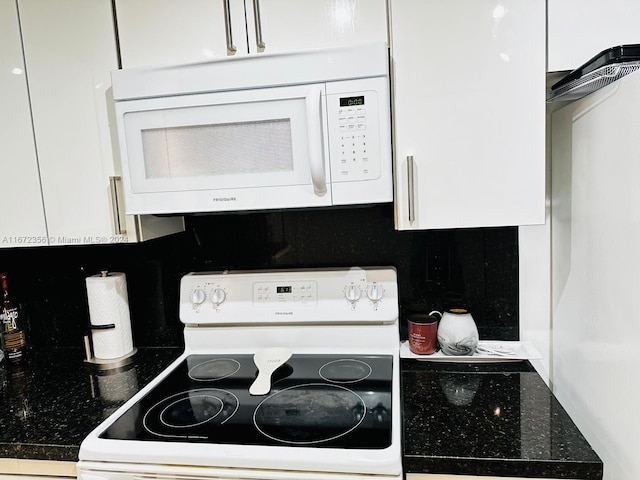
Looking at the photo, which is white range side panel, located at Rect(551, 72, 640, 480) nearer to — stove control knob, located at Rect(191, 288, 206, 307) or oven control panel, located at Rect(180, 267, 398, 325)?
oven control panel, located at Rect(180, 267, 398, 325)

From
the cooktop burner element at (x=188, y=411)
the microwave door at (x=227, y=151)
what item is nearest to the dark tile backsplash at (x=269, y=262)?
the microwave door at (x=227, y=151)

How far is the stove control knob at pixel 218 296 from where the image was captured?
1523 mm

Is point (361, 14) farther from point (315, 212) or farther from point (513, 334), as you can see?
point (513, 334)

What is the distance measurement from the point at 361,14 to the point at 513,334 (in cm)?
109

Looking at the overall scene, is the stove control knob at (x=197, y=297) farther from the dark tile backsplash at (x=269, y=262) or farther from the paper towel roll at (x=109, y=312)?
the paper towel roll at (x=109, y=312)

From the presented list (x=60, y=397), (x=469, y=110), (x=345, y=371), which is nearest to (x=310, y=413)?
(x=345, y=371)

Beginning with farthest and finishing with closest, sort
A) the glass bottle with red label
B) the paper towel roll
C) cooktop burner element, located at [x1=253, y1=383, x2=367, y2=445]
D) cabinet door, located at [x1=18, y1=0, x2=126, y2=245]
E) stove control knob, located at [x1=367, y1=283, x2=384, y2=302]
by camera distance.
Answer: the glass bottle with red label
the paper towel roll
stove control knob, located at [x1=367, y1=283, x2=384, y2=302]
cabinet door, located at [x1=18, y1=0, x2=126, y2=245]
cooktop burner element, located at [x1=253, y1=383, x2=367, y2=445]

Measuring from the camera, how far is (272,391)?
1.28 metres

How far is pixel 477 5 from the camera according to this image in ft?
3.80

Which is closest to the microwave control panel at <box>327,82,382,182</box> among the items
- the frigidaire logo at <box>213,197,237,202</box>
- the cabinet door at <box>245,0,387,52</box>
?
the cabinet door at <box>245,0,387,52</box>

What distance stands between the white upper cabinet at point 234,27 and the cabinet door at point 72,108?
0.29 feet

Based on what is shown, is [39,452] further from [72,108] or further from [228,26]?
[228,26]

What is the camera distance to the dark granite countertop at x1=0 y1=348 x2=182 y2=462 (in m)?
1.12

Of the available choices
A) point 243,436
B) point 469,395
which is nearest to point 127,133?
point 243,436
